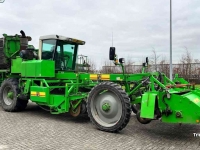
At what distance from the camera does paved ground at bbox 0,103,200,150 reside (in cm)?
490

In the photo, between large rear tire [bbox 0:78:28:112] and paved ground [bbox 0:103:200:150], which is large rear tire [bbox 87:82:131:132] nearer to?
paved ground [bbox 0:103:200:150]

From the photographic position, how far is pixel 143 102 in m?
5.44

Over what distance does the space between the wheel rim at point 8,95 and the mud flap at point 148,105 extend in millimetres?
5491

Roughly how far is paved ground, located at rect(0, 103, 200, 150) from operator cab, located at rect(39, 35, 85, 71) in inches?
88.8

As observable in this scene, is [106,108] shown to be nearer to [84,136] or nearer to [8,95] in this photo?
[84,136]

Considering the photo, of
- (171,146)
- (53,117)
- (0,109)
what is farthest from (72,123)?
(0,109)

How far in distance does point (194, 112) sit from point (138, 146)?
1377 mm

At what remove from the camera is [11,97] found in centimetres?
885

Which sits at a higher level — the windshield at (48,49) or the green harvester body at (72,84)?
the windshield at (48,49)

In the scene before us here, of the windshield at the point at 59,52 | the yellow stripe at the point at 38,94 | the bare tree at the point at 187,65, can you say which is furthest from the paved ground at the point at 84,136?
the bare tree at the point at 187,65

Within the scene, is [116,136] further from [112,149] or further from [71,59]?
[71,59]

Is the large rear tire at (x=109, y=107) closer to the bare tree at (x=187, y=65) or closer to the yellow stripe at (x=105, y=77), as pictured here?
the yellow stripe at (x=105, y=77)

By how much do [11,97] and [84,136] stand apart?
14.4 ft

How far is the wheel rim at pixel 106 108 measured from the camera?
6.02 m
